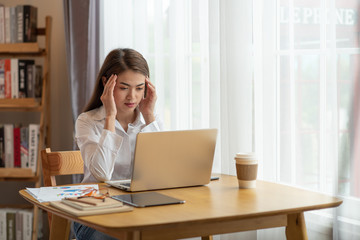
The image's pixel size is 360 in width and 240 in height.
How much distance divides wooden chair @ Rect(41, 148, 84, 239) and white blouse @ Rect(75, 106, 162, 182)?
5cm

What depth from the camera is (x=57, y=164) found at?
205cm

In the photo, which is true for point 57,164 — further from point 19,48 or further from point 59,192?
point 19,48

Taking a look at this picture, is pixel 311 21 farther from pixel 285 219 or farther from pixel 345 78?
pixel 285 219

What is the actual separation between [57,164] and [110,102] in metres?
0.32

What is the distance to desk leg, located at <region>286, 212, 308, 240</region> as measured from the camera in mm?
1502

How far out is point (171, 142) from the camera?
1.64 meters

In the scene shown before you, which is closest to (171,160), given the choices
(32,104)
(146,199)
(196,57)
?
(146,199)

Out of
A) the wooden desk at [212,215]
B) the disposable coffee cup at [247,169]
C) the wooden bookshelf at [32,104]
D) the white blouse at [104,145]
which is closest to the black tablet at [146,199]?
Result: the wooden desk at [212,215]

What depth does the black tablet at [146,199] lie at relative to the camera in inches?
56.6

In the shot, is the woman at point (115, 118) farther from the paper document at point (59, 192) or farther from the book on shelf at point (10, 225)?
the book on shelf at point (10, 225)

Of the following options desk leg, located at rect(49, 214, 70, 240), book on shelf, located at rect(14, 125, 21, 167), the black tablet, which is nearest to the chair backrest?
desk leg, located at rect(49, 214, 70, 240)

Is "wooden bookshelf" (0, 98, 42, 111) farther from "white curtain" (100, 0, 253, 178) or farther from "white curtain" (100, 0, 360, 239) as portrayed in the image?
"white curtain" (100, 0, 360, 239)

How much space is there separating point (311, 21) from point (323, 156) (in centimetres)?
51

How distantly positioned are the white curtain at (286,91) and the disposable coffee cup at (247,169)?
311mm
